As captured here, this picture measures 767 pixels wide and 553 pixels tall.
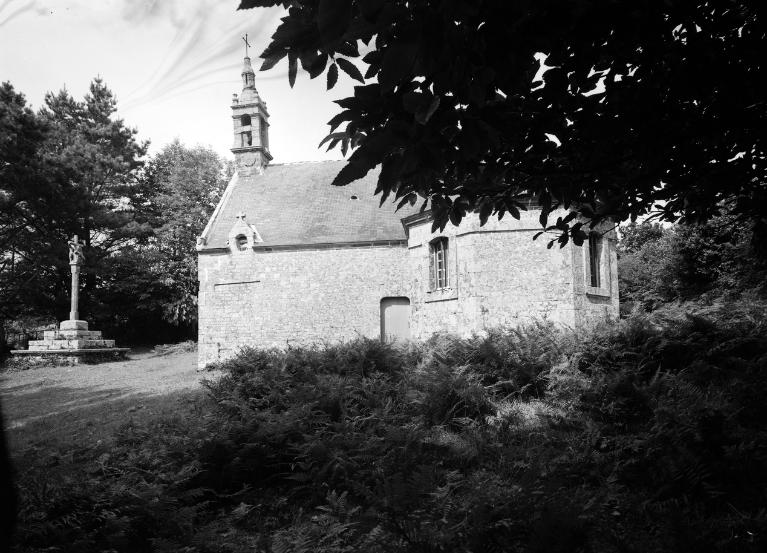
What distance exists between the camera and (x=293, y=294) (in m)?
19.2

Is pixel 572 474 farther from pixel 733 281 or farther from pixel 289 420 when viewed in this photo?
pixel 733 281

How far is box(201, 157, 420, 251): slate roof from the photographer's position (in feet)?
A: 63.3

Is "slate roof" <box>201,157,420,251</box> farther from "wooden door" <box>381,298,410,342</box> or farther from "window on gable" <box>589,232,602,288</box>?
"window on gable" <box>589,232,602,288</box>

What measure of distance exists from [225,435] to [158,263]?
97.3 ft

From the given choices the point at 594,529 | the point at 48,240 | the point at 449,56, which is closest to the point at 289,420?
the point at 594,529

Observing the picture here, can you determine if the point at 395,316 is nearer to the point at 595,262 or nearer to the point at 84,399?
the point at 595,262

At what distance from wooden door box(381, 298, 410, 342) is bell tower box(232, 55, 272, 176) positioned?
991 cm

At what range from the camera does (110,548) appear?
367 centimetres

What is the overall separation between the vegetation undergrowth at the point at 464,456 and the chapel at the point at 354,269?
4263 millimetres

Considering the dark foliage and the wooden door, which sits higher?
the dark foliage

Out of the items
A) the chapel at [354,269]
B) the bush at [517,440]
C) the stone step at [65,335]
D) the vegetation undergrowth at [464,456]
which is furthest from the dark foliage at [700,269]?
the stone step at [65,335]

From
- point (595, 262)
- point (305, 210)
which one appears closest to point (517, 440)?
point (595, 262)

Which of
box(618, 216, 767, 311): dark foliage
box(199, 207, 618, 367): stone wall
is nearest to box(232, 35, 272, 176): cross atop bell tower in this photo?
box(199, 207, 618, 367): stone wall

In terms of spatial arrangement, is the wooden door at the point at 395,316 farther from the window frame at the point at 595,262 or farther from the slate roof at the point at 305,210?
the window frame at the point at 595,262
